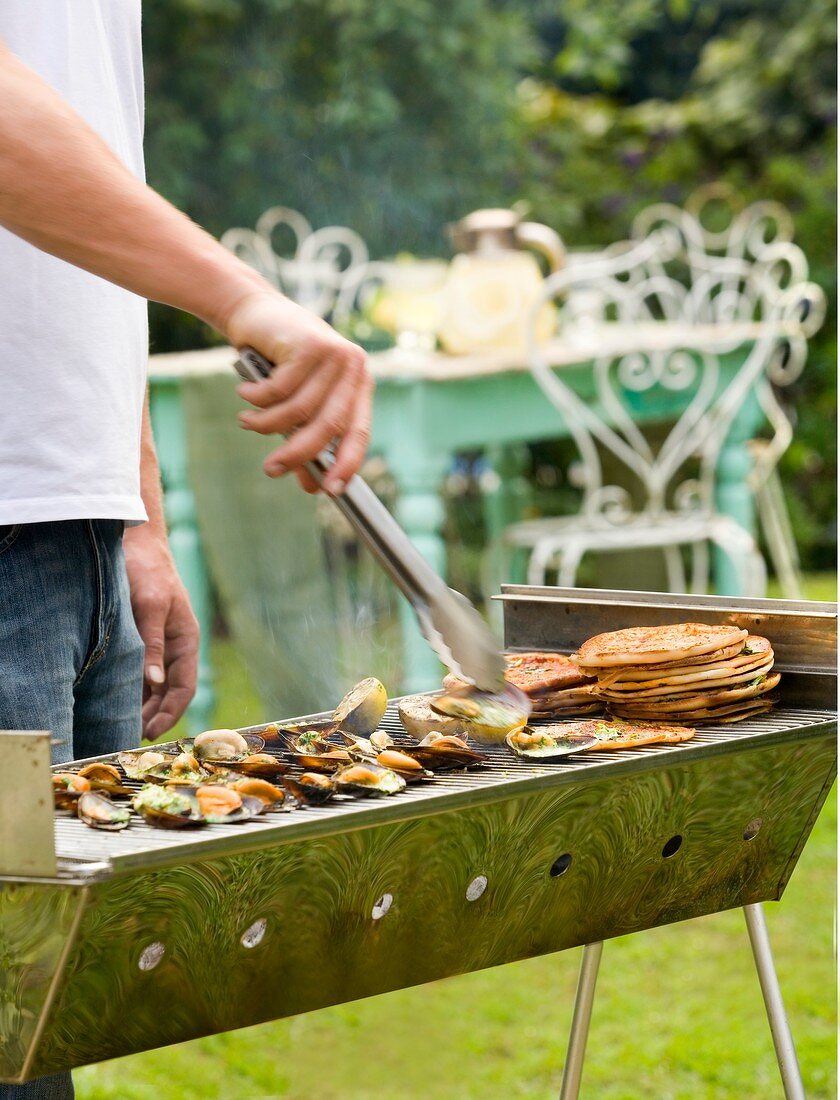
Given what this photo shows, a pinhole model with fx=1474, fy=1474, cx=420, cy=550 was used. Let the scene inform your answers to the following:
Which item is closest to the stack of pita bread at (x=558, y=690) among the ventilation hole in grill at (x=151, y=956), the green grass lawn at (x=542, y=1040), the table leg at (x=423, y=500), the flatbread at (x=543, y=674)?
the flatbread at (x=543, y=674)

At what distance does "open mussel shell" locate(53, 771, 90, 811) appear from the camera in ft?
3.04

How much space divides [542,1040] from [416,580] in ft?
5.45

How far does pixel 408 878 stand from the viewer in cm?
96

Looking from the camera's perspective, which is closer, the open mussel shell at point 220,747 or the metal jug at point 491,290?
the open mussel shell at point 220,747

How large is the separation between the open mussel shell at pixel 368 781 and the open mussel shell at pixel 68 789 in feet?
0.53

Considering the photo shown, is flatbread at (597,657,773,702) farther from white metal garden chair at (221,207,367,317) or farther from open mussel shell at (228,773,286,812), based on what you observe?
white metal garden chair at (221,207,367,317)

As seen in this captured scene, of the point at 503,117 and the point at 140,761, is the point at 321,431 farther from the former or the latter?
the point at 503,117

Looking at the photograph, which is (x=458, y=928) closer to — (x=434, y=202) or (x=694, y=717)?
(x=694, y=717)

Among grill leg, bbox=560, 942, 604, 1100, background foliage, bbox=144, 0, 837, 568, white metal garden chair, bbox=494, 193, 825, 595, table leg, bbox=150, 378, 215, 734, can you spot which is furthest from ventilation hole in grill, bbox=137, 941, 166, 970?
background foliage, bbox=144, 0, 837, 568

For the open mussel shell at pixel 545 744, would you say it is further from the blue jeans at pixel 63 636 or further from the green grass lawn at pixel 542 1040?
the green grass lawn at pixel 542 1040

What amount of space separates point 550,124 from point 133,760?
5974mm

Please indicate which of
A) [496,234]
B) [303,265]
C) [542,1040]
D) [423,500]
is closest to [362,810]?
[542,1040]

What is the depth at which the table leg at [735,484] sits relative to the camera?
421cm

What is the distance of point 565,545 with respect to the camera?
399 centimetres
